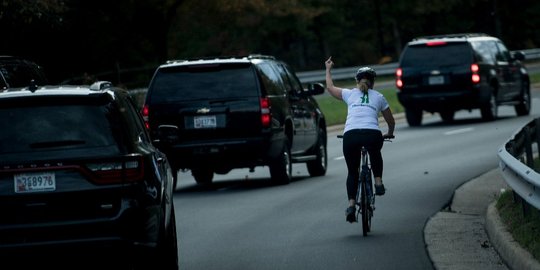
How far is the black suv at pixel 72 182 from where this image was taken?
31.8ft

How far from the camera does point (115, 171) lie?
32.3 ft

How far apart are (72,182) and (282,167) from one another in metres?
11.1

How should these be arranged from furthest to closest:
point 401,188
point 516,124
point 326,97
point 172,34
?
point 172,34, point 326,97, point 516,124, point 401,188

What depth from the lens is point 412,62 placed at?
109 ft

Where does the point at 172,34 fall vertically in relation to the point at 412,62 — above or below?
below

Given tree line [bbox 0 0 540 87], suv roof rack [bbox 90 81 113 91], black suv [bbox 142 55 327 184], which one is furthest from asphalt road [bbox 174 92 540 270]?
tree line [bbox 0 0 540 87]

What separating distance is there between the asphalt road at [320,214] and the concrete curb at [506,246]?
606mm

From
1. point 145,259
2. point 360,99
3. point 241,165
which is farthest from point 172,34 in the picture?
point 145,259

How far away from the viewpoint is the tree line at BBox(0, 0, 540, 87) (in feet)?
143

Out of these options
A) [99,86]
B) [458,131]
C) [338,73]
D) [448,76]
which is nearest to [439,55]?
[448,76]

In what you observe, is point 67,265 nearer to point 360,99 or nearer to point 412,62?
point 360,99

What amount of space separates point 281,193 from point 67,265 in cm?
984

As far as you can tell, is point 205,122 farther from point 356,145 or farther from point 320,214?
point 356,145

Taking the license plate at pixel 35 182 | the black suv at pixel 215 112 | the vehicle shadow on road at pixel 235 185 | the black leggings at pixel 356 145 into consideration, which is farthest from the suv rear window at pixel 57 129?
the vehicle shadow on road at pixel 235 185
